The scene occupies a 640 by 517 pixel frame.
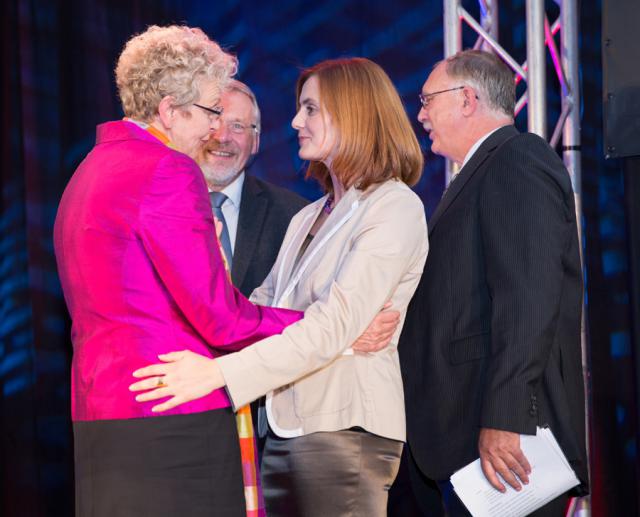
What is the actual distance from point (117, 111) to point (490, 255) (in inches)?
88.3

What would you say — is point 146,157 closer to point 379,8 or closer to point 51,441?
point 51,441

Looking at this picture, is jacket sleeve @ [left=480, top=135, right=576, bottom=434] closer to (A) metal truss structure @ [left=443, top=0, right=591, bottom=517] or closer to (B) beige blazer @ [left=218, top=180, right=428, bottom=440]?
(B) beige blazer @ [left=218, top=180, right=428, bottom=440]

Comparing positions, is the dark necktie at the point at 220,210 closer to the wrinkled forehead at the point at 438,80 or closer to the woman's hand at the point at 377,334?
the wrinkled forehead at the point at 438,80

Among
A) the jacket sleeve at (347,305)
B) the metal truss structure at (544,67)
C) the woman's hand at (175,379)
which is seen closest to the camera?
the woman's hand at (175,379)

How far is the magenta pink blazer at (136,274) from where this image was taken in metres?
1.82

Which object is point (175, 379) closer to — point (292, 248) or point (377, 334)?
point (377, 334)

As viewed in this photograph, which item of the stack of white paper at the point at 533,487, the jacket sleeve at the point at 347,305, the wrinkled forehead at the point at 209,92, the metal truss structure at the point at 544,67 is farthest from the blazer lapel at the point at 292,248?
the metal truss structure at the point at 544,67

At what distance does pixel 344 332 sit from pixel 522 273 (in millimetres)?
483

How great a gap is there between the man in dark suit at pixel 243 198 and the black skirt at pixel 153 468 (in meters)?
1.37

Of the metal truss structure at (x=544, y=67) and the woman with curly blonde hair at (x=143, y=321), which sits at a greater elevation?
the metal truss structure at (x=544, y=67)

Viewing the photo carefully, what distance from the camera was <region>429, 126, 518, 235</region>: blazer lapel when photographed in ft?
7.97

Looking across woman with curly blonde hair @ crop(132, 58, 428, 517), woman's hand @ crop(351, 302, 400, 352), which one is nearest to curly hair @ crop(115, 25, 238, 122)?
woman with curly blonde hair @ crop(132, 58, 428, 517)

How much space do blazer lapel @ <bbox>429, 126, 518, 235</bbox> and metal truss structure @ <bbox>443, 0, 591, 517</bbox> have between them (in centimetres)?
78

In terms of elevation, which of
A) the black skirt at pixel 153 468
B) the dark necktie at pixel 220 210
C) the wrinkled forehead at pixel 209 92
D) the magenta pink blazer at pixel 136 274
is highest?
the wrinkled forehead at pixel 209 92
